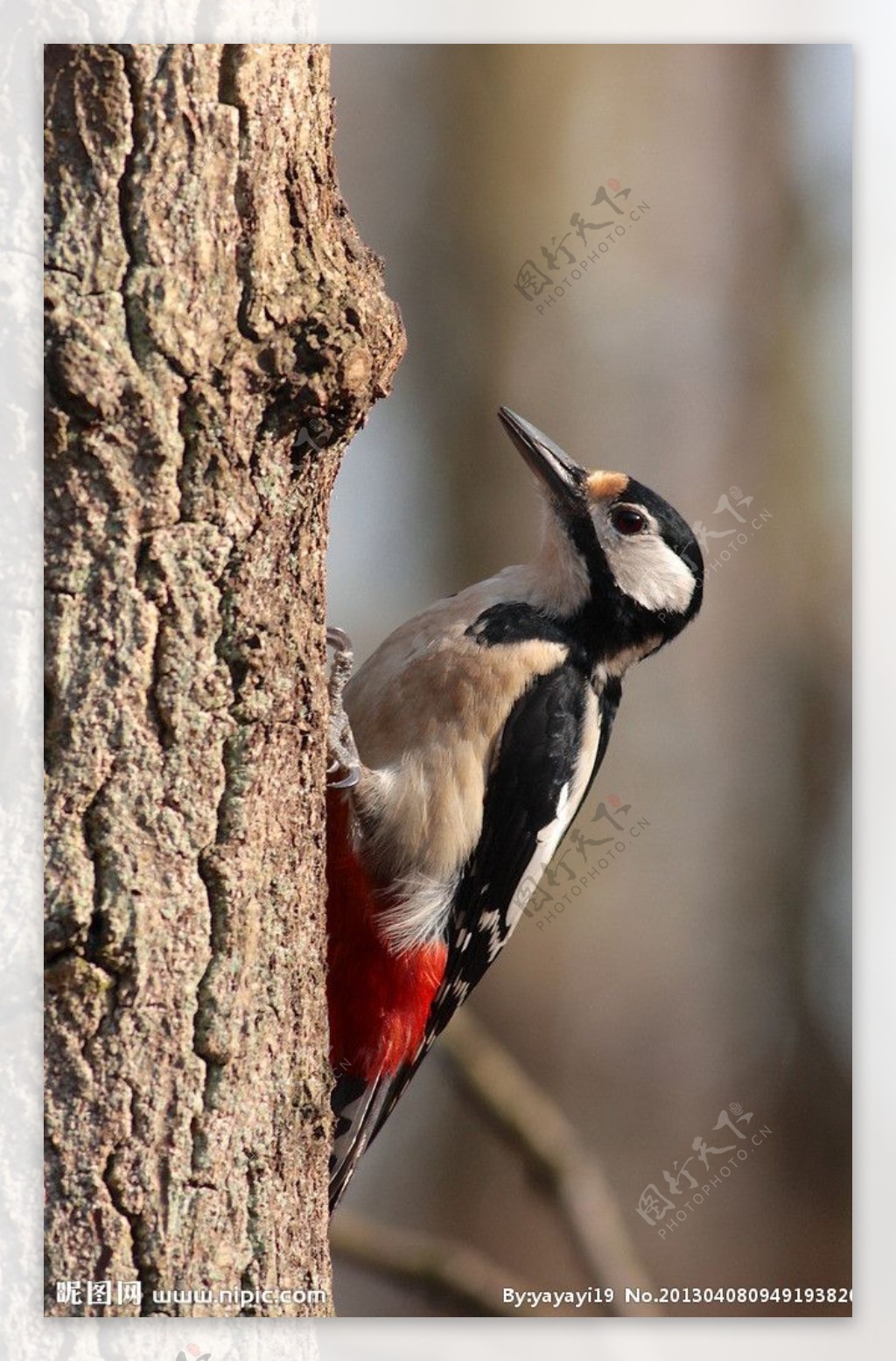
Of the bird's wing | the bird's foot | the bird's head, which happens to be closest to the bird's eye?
the bird's head

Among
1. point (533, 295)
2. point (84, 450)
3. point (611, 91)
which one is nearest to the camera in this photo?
point (84, 450)

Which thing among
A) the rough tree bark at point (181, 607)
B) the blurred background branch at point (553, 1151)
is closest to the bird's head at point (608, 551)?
the rough tree bark at point (181, 607)

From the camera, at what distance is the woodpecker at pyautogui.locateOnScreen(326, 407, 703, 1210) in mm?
1965

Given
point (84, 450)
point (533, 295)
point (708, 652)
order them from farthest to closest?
point (708, 652)
point (533, 295)
point (84, 450)

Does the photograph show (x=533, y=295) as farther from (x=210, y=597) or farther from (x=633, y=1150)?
(x=633, y=1150)

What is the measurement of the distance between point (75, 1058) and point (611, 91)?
60.0 inches

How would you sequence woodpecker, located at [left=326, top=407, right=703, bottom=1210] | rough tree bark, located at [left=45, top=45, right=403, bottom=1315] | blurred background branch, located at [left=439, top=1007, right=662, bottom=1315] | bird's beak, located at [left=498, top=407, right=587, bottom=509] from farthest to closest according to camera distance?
1. bird's beak, located at [left=498, top=407, right=587, bottom=509]
2. woodpecker, located at [left=326, top=407, right=703, bottom=1210]
3. blurred background branch, located at [left=439, top=1007, right=662, bottom=1315]
4. rough tree bark, located at [left=45, top=45, right=403, bottom=1315]

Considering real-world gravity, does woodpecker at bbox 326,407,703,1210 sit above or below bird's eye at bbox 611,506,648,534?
below

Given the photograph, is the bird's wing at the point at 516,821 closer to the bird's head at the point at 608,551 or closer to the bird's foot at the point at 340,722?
the bird's head at the point at 608,551

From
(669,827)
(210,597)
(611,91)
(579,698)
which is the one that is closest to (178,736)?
(210,597)

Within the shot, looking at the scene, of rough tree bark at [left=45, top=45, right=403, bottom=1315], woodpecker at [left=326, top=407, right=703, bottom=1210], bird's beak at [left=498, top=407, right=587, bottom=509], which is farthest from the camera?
bird's beak at [left=498, top=407, right=587, bottom=509]

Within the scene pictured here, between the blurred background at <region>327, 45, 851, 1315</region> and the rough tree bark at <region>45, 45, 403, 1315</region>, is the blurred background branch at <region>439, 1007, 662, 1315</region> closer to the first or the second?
the blurred background at <region>327, 45, 851, 1315</region>

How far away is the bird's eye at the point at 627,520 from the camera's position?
7.01ft

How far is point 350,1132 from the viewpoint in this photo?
206 cm
